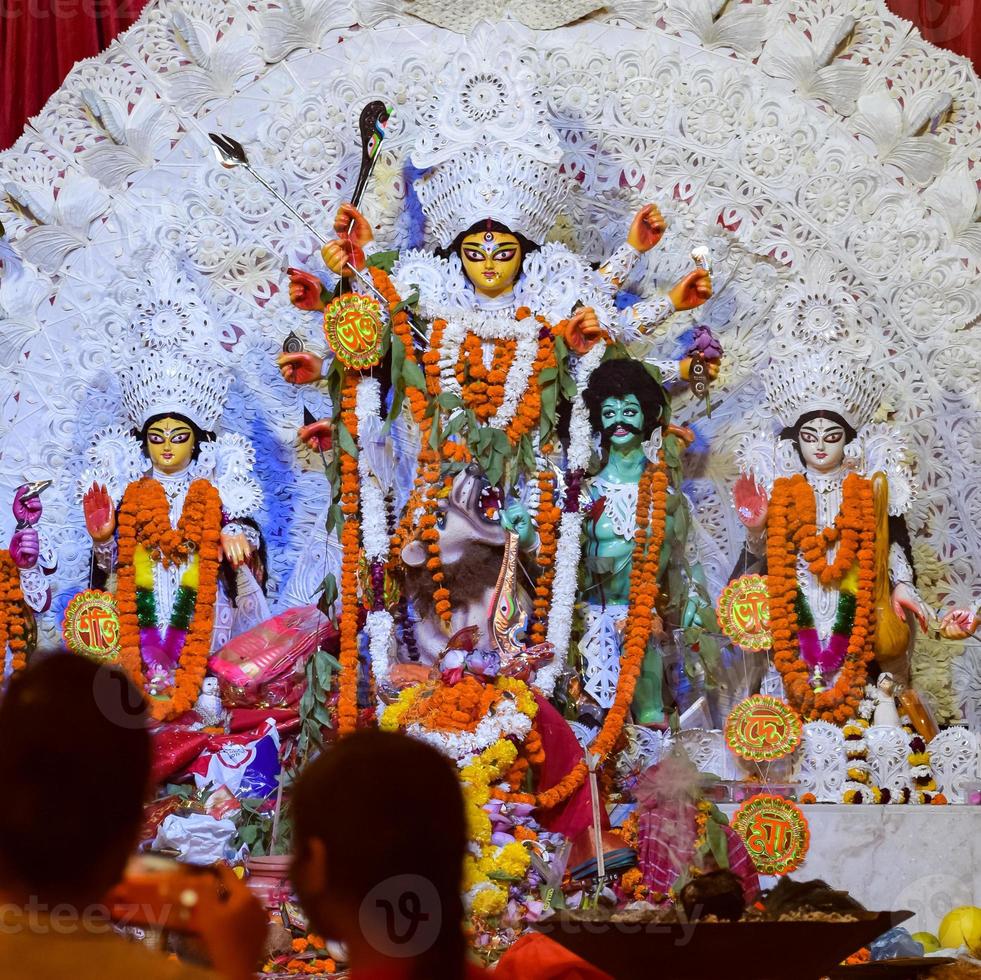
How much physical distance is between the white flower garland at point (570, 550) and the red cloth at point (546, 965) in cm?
292

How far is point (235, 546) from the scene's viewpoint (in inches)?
228

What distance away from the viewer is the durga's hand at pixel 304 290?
572 cm

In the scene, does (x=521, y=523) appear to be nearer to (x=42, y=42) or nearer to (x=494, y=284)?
(x=494, y=284)

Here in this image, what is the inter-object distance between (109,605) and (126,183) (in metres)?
1.91

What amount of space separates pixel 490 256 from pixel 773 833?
2.44 m

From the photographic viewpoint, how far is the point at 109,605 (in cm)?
577

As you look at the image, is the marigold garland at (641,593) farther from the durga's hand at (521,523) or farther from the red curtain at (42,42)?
the red curtain at (42,42)

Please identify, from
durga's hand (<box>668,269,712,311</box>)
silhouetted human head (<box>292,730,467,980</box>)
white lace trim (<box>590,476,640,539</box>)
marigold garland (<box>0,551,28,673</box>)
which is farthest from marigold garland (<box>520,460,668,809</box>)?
silhouetted human head (<box>292,730,467,980</box>)

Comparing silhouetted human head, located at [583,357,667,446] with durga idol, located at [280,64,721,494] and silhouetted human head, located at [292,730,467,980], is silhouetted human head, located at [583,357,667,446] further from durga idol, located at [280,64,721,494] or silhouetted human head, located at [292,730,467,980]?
silhouetted human head, located at [292,730,467,980]

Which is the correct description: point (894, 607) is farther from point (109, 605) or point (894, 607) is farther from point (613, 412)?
point (109, 605)

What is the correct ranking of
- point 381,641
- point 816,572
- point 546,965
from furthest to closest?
point 816,572 → point 381,641 → point 546,965

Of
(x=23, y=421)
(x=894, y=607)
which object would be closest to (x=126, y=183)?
(x=23, y=421)

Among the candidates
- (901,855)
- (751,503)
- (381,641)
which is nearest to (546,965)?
(901,855)

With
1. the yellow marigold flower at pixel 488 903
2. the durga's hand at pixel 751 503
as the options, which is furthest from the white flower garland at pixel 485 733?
the durga's hand at pixel 751 503
